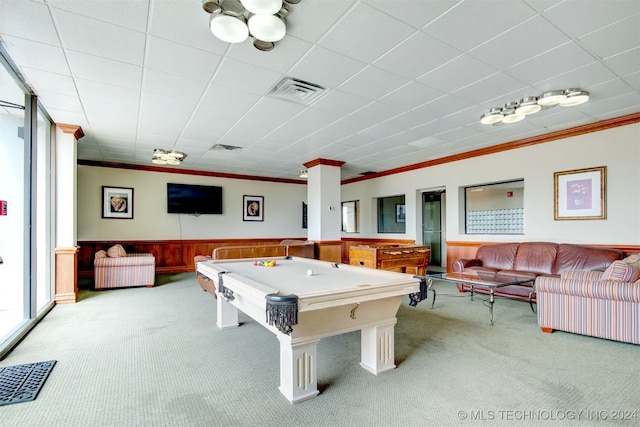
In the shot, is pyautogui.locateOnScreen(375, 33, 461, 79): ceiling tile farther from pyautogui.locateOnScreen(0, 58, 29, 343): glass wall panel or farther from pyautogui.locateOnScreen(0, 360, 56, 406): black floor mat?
pyautogui.locateOnScreen(0, 58, 29, 343): glass wall panel

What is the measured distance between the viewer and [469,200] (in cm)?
684

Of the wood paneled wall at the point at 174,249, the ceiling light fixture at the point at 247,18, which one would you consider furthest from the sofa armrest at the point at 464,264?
the ceiling light fixture at the point at 247,18

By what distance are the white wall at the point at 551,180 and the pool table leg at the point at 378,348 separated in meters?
4.20

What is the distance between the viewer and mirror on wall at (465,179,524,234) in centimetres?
610

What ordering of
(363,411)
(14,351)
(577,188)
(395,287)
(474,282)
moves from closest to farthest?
(363,411) → (395,287) → (14,351) → (474,282) → (577,188)

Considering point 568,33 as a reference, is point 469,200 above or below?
below

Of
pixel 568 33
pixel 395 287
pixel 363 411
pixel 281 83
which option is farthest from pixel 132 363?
pixel 568 33

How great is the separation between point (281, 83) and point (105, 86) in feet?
6.08

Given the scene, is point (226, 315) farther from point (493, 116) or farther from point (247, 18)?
point (493, 116)

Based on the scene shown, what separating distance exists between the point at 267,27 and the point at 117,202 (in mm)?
6864

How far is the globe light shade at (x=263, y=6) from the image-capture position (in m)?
1.97

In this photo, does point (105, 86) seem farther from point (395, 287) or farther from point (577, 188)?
point (577, 188)

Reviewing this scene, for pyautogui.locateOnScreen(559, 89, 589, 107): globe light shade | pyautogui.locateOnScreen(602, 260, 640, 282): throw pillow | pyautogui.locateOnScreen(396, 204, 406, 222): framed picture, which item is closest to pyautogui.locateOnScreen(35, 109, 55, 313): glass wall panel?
pyautogui.locateOnScreen(559, 89, 589, 107): globe light shade

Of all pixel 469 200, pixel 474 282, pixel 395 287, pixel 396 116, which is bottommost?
pixel 474 282
